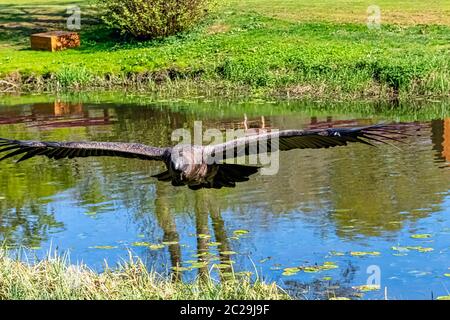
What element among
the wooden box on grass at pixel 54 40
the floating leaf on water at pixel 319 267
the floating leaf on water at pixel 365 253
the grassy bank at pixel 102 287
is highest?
the wooden box on grass at pixel 54 40

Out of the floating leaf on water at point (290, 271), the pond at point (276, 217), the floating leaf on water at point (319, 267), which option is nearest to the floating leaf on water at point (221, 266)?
the pond at point (276, 217)

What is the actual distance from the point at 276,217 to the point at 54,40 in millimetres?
23435

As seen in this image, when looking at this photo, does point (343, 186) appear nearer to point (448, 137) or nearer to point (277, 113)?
point (448, 137)

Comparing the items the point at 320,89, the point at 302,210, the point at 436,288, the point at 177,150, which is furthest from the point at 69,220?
the point at 320,89

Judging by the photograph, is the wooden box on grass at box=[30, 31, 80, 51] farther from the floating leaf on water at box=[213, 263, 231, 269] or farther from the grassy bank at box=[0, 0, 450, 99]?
the floating leaf on water at box=[213, 263, 231, 269]

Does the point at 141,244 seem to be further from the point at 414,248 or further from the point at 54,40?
the point at 54,40

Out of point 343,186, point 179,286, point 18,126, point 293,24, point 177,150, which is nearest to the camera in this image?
point 179,286

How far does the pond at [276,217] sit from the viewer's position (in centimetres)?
1303

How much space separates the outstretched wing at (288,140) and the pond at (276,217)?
1.56m

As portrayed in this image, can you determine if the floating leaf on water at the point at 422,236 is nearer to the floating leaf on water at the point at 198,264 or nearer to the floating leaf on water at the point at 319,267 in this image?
the floating leaf on water at the point at 319,267

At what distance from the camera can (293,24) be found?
37.1m

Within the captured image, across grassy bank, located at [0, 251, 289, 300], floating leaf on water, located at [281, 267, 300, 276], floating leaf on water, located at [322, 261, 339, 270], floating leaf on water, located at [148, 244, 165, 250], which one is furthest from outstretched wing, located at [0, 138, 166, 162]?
floating leaf on water, located at [322, 261, 339, 270]

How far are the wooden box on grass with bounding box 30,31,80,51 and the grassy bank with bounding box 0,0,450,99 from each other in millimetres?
501
